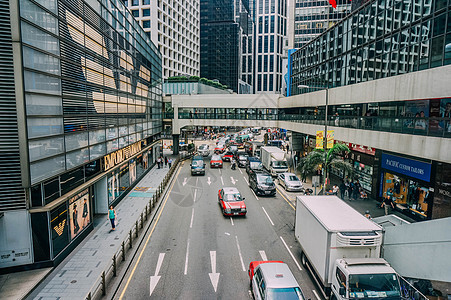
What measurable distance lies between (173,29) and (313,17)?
126ft

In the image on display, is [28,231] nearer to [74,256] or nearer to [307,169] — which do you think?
[74,256]

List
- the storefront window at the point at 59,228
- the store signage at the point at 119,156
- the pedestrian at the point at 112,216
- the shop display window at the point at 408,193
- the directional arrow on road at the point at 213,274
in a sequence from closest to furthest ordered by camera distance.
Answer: the directional arrow on road at the point at 213,274
the storefront window at the point at 59,228
the pedestrian at the point at 112,216
the shop display window at the point at 408,193
the store signage at the point at 119,156

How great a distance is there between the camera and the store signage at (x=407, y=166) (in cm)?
1923

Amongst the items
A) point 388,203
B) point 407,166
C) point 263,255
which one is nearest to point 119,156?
point 263,255

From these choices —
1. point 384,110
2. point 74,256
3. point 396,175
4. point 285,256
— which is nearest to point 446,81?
point 384,110

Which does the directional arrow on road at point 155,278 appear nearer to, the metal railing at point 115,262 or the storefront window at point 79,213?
the metal railing at point 115,262

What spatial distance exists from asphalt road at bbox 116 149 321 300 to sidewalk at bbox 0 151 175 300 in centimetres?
152

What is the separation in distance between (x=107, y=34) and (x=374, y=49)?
19869 millimetres

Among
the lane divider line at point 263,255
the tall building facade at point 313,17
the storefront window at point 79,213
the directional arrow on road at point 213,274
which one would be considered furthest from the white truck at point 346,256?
the tall building facade at point 313,17

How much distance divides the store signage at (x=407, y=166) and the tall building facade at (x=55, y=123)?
2068cm

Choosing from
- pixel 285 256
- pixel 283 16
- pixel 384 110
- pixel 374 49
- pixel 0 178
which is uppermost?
pixel 283 16

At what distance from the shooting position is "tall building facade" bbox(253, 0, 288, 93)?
7200 inches

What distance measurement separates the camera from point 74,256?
14.6 m

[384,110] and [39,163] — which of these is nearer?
[39,163]
